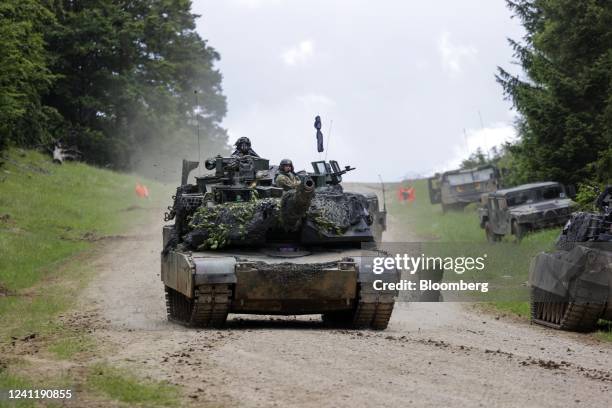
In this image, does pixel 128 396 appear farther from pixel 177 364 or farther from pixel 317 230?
pixel 317 230

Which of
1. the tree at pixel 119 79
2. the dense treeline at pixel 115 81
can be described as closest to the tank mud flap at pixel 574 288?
the dense treeline at pixel 115 81

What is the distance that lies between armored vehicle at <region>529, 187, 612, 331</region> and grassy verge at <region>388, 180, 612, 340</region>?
18.3 inches

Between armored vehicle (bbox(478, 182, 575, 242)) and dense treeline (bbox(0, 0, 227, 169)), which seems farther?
dense treeline (bbox(0, 0, 227, 169))

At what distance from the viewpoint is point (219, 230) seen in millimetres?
15742

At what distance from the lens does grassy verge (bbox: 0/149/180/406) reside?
10.6 metres

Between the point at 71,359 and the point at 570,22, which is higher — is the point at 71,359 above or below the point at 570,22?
below

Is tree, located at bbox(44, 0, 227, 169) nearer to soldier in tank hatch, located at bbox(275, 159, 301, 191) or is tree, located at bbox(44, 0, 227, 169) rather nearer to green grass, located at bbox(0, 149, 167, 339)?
green grass, located at bbox(0, 149, 167, 339)

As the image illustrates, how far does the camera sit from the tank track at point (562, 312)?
16.1 meters

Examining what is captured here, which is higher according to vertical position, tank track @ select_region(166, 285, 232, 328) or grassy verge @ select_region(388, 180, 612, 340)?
grassy verge @ select_region(388, 180, 612, 340)

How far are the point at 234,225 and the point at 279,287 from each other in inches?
55.4

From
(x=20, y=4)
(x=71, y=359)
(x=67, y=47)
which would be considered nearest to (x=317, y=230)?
(x=71, y=359)

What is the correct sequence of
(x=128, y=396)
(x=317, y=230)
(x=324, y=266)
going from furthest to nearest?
(x=317, y=230) → (x=324, y=266) → (x=128, y=396)

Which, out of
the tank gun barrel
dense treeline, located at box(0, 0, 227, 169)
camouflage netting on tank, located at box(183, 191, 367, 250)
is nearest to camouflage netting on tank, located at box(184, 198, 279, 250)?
camouflage netting on tank, located at box(183, 191, 367, 250)

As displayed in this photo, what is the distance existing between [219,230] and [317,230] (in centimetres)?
140
